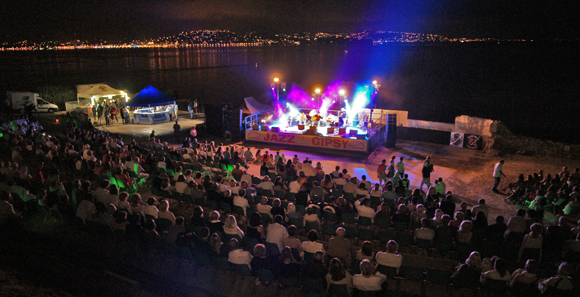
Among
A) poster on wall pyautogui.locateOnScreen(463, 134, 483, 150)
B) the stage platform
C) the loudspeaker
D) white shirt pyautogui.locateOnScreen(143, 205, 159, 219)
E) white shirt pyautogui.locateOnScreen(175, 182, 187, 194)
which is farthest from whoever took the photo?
the loudspeaker

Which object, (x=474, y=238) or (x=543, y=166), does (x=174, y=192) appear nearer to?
(x=474, y=238)

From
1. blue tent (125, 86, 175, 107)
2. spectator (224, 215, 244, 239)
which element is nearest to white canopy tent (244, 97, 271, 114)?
blue tent (125, 86, 175, 107)

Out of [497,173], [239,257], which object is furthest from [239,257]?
[497,173]

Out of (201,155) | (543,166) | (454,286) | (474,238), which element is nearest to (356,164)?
(201,155)

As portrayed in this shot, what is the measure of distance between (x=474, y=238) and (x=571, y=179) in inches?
246

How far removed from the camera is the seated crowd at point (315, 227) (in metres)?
5.41

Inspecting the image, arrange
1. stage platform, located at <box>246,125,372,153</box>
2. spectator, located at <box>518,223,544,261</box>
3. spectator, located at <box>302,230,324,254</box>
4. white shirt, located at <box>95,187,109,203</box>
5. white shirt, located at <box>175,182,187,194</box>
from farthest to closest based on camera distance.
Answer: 1. stage platform, located at <box>246,125,372,153</box>
2. white shirt, located at <box>175,182,187,194</box>
3. white shirt, located at <box>95,187,109,203</box>
4. spectator, located at <box>518,223,544,261</box>
5. spectator, located at <box>302,230,324,254</box>

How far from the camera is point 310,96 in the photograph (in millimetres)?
24016

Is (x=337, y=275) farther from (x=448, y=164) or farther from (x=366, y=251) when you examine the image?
(x=448, y=164)

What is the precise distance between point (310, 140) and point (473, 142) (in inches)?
329

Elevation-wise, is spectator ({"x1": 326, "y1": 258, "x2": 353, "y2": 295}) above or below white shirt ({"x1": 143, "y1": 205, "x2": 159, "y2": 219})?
below

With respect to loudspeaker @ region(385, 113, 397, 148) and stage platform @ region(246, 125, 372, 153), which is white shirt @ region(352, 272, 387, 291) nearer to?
stage platform @ region(246, 125, 372, 153)

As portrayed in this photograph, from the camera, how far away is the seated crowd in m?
5.41

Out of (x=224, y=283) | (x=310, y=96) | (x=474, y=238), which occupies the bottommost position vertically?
(x=224, y=283)
